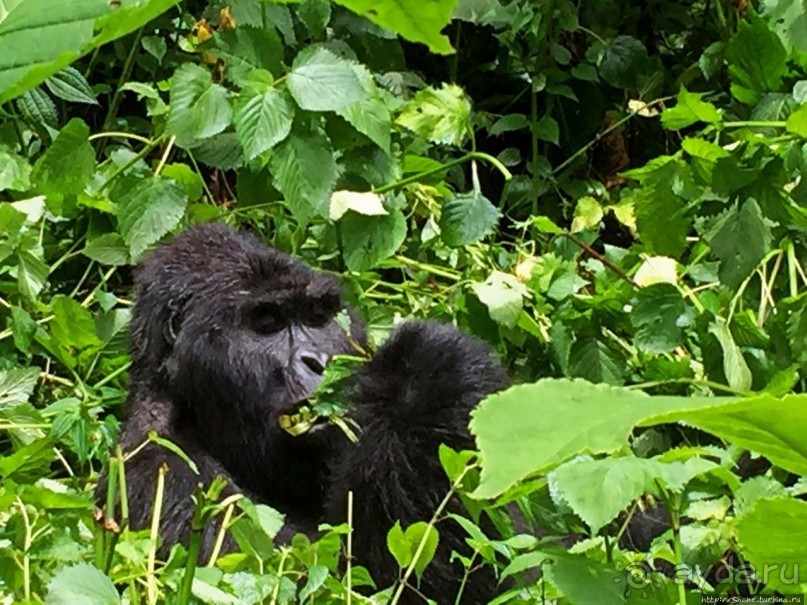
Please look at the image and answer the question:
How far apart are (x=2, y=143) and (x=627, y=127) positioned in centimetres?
222

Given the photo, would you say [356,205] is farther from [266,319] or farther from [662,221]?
[662,221]

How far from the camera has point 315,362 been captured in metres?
1.94

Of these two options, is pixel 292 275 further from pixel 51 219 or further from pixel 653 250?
pixel 51 219

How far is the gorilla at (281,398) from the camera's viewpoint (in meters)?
1.57

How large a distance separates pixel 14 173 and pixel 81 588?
2154 mm

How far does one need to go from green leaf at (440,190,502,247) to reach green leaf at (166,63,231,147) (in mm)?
500

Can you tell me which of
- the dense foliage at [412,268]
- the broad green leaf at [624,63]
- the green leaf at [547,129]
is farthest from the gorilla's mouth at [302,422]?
the broad green leaf at [624,63]

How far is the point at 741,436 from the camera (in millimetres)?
319

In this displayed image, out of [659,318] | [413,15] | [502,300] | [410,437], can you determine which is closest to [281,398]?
[410,437]

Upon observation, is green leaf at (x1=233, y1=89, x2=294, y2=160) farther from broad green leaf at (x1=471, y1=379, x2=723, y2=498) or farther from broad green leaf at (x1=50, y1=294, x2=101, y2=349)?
broad green leaf at (x1=471, y1=379, x2=723, y2=498)

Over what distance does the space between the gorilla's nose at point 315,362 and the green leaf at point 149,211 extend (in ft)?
1.95

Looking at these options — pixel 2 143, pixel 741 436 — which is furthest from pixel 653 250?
pixel 741 436

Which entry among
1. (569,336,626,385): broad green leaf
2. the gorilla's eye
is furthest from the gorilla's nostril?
(569,336,626,385): broad green leaf

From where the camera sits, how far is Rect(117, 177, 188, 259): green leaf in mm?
2389
